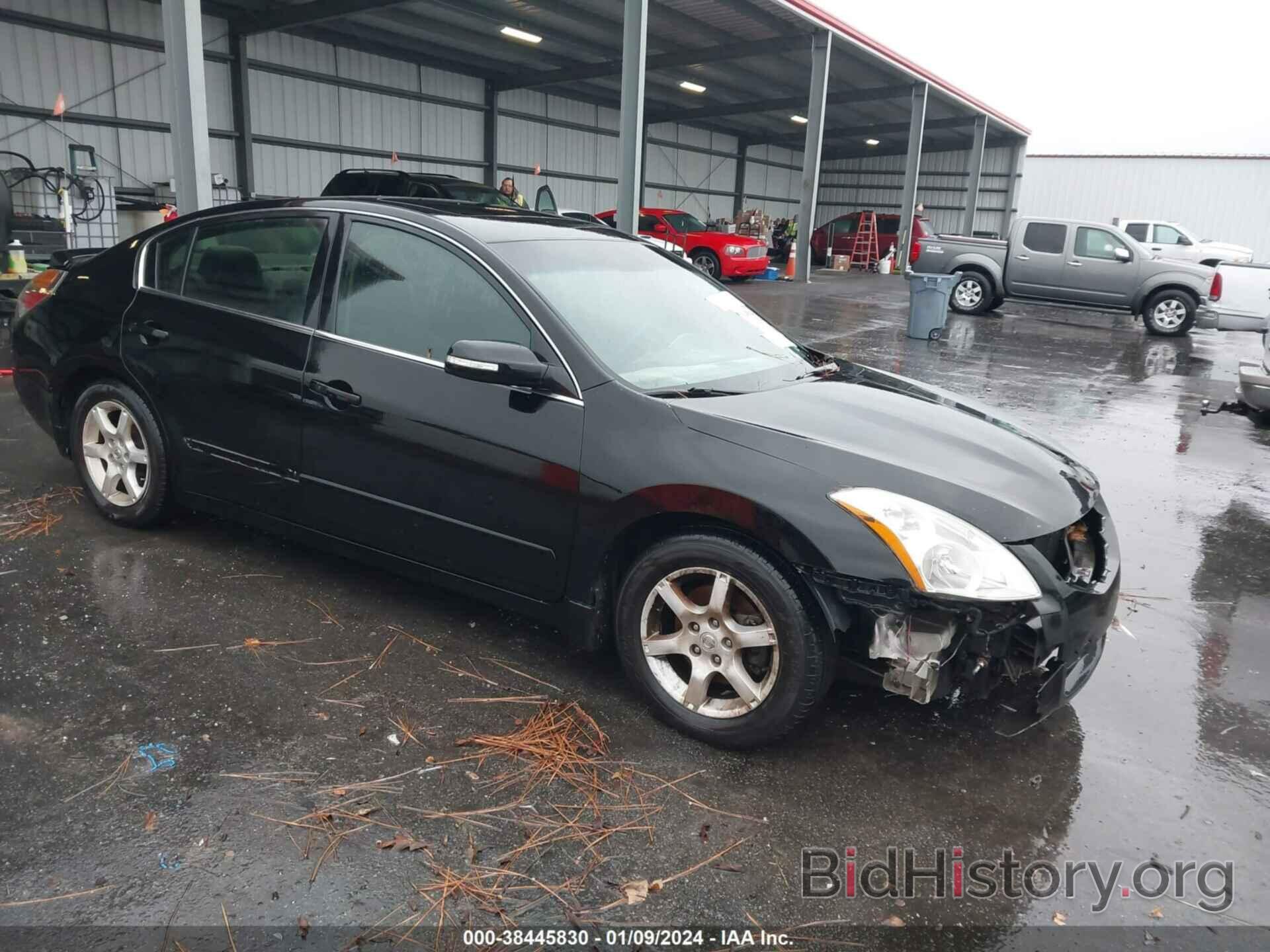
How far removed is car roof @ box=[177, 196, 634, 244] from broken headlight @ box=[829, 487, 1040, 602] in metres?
1.68

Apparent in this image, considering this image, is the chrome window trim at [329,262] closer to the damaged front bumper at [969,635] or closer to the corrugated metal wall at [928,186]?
the damaged front bumper at [969,635]

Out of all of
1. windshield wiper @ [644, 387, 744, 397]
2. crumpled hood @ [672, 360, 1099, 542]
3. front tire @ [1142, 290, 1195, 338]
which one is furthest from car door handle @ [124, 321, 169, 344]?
front tire @ [1142, 290, 1195, 338]

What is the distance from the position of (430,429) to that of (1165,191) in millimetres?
37119

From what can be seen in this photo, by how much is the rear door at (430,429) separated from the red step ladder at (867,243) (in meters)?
27.1

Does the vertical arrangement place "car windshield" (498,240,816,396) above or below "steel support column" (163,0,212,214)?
below

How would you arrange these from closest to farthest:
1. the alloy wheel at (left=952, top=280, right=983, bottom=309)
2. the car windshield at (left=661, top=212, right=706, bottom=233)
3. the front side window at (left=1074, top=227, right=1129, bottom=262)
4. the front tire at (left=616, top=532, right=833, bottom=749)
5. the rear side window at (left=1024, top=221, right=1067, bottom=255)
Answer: the front tire at (left=616, top=532, right=833, bottom=749)
the front side window at (left=1074, top=227, right=1129, bottom=262)
the rear side window at (left=1024, top=221, right=1067, bottom=255)
the alloy wheel at (left=952, top=280, right=983, bottom=309)
the car windshield at (left=661, top=212, right=706, bottom=233)

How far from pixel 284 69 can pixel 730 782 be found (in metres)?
19.8

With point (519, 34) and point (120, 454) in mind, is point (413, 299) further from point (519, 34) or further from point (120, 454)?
point (519, 34)

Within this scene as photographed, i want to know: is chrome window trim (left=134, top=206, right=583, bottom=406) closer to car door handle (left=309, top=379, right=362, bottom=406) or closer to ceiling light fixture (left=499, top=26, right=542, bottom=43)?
car door handle (left=309, top=379, right=362, bottom=406)

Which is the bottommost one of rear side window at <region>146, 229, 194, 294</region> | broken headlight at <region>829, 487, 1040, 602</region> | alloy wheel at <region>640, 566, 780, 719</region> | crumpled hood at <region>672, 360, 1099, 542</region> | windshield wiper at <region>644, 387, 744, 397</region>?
alloy wheel at <region>640, 566, 780, 719</region>

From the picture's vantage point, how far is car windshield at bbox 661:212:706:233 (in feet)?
68.8

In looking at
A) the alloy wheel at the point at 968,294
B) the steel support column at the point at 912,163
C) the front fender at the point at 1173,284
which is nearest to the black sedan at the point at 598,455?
the front fender at the point at 1173,284

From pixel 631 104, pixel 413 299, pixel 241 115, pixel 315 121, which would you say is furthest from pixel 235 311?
pixel 315 121

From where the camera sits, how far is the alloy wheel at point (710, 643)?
2654mm
